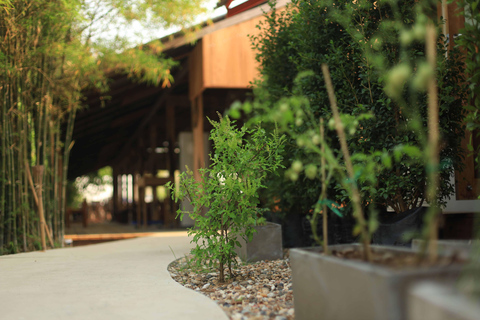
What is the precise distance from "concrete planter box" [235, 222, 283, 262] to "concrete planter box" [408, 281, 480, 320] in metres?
2.74

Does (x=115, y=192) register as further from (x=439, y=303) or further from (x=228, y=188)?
(x=439, y=303)

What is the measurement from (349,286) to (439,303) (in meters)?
0.39

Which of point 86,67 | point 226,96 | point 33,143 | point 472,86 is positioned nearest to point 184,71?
point 226,96

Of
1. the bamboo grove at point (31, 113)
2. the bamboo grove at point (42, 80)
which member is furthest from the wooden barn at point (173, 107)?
the bamboo grove at point (31, 113)

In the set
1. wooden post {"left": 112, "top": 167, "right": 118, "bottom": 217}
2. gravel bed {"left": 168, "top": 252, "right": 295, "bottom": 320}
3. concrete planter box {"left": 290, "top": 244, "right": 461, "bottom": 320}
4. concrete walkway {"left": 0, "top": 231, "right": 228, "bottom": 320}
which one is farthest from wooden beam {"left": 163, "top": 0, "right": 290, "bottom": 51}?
wooden post {"left": 112, "top": 167, "right": 118, "bottom": 217}

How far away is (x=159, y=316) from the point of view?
2068 mm

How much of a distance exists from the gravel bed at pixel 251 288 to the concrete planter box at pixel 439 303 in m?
1.05

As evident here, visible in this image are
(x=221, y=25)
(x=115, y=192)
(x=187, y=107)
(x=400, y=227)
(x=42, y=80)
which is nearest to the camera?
(x=400, y=227)

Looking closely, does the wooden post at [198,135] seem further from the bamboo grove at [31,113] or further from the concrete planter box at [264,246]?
the concrete planter box at [264,246]

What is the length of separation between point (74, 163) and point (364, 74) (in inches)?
517

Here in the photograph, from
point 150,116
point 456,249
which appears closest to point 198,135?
point 150,116

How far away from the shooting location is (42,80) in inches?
203

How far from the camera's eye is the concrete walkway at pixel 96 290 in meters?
2.15

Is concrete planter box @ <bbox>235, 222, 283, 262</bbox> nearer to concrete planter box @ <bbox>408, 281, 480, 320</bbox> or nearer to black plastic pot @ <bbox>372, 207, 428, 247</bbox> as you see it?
black plastic pot @ <bbox>372, 207, 428, 247</bbox>
